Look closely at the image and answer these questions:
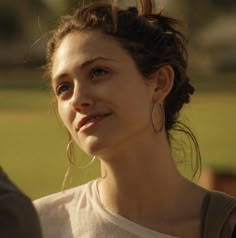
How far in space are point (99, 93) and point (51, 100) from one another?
1.18ft

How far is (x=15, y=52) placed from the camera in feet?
142

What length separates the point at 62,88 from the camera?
7.56 feet

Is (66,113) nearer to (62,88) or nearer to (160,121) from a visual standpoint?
(62,88)

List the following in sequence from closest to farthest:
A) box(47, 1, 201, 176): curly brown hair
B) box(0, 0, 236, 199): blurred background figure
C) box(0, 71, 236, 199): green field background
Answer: box(47, 1, 201, 176): curly brown hair, box(0, 0, 236, 199): blurred background figure, box(0, 71, 236, 199): green field background

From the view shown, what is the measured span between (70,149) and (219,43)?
43987 millimetres

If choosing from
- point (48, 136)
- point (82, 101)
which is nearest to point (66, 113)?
point (82, 101)

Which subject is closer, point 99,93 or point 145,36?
point 99,93

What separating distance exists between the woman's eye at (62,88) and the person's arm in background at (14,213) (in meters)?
0.87

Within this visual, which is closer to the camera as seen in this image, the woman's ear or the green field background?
the woman's ear

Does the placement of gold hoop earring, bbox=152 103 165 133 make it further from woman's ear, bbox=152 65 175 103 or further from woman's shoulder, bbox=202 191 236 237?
woman's shoulder, bbox=202 191 236 237

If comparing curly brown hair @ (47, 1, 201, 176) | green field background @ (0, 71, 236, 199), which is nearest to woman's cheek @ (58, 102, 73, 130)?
curly brown hair @ (47, 1, 201, 176)

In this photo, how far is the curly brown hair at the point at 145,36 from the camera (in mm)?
2359

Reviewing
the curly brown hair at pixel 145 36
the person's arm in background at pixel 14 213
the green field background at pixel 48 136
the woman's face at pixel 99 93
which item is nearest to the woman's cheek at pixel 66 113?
the woman's face at pixel 99 93

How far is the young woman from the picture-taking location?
2.23 meters
